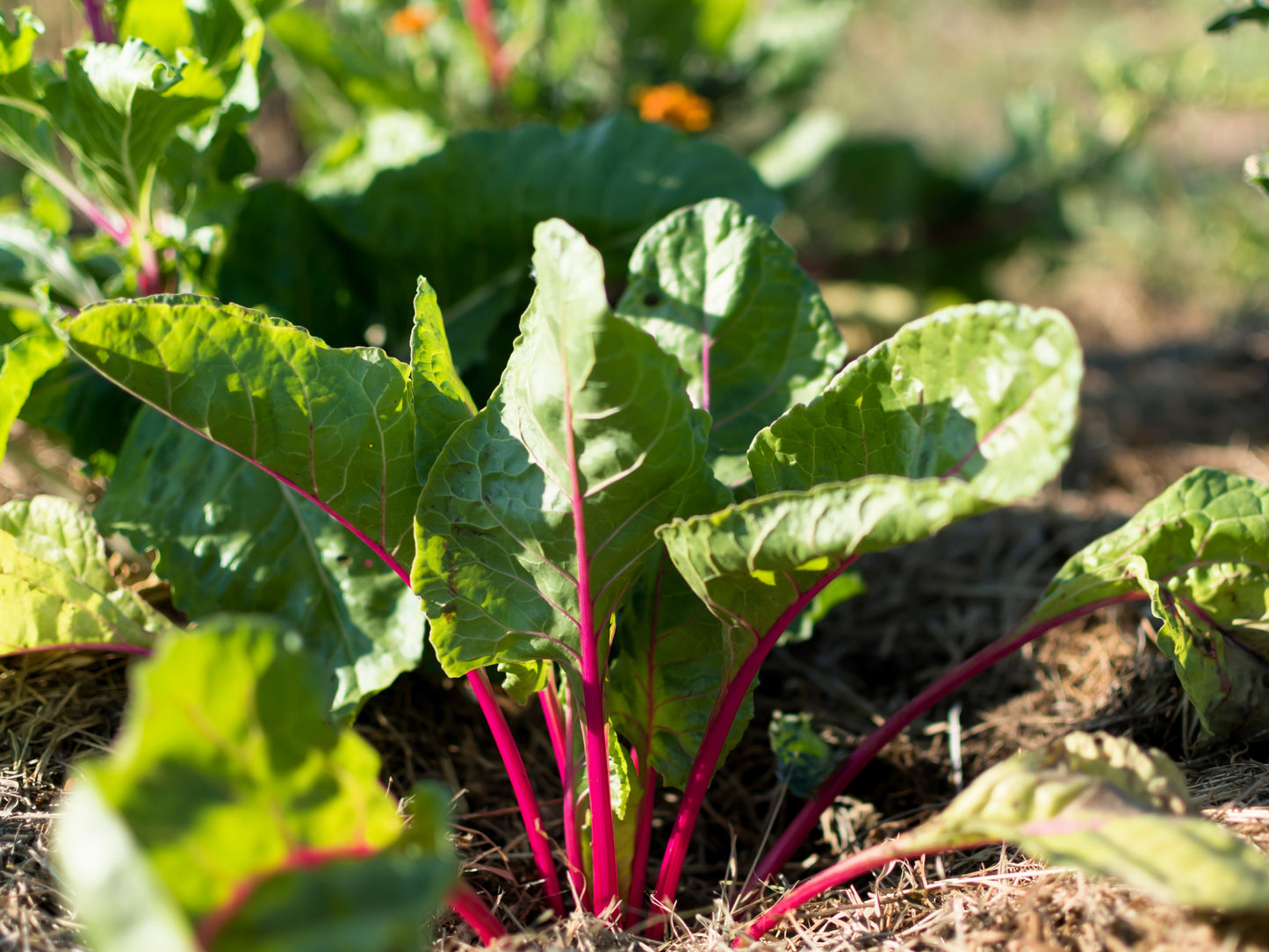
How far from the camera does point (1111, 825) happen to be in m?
0.65

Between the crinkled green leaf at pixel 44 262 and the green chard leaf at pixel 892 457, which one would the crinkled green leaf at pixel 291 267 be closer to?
the crinkled green leaf at pixel 44 262

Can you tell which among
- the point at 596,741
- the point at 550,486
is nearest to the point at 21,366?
the point at 550,486

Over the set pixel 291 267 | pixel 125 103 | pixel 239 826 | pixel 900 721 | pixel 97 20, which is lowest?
pixel 900 721

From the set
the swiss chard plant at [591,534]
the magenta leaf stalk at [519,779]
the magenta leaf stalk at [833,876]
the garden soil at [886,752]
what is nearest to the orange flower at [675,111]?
the garden soil at [886,752]

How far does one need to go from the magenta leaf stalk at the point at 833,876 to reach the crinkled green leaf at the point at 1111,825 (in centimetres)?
1

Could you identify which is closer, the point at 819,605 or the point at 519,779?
the point at 519,779

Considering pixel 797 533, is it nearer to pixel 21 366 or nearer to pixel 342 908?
pixel 342 908

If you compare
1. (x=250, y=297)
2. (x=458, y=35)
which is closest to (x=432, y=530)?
(x=250, y=297)

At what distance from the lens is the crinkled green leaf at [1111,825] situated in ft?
1.93

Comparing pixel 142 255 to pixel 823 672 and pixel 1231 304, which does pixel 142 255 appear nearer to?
pixel 823 672

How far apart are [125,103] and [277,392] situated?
0.48 metres

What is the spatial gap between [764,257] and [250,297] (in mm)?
825

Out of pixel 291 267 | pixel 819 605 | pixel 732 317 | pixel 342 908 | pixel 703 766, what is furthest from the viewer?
pixel 291 267

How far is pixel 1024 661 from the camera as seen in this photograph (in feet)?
4.45
